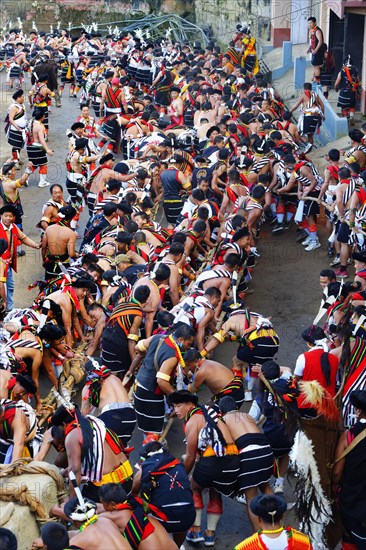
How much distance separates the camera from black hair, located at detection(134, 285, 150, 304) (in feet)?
25.9

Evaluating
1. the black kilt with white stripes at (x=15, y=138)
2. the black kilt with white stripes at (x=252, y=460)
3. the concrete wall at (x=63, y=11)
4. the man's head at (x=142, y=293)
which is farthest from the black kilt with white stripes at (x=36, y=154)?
the concrete wall at (x=63, y=11)

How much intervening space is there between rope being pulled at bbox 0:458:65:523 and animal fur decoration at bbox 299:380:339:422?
169cm

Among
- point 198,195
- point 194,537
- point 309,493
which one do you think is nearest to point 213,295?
point 194,537

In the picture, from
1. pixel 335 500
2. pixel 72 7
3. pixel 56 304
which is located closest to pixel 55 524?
pixel 335 500

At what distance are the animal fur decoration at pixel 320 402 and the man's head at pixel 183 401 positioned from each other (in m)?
0.80

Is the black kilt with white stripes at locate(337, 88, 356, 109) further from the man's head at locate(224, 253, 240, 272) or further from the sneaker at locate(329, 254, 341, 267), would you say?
the man's head at locate(224, 253, 240, 272)

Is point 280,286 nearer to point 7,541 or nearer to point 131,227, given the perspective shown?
point 131,227

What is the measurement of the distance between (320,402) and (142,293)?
2623 mm

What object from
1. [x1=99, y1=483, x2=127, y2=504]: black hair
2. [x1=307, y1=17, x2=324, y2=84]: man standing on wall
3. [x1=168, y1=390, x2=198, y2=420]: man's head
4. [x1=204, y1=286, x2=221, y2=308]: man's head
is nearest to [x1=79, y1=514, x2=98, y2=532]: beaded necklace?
[x1=99, y1=483, x2=127, y2=504]: black hair

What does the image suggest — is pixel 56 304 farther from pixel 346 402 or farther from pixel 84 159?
pixel 84 159

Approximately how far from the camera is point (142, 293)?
7883mm

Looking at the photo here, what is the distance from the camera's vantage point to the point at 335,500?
5.68 metres

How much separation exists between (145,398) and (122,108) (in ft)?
32.5

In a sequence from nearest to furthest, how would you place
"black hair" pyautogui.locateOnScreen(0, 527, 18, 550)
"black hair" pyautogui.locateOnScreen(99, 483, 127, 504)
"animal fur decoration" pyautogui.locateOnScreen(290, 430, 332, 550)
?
"black hair" pyautogui.locateOnScreen(0, 527, 18, 550), "black hair" pyautogui.locateOnScreen(99, 483, 127, 504), "animal fur decoration" pyautogui.locateOnScreen(290, 430, 332, 550)
